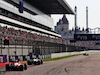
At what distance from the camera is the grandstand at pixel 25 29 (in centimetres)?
3547

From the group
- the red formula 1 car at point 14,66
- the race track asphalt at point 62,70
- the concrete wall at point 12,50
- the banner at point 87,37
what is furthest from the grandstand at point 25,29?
the banner at point 87,37

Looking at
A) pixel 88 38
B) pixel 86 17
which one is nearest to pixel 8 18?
pixel 88 38

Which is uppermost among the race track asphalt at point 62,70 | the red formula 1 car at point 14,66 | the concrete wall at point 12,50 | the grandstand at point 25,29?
the grandstand at point 25,29

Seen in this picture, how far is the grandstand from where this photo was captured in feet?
116

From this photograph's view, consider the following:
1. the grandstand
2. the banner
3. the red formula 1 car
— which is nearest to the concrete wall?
the grandstand

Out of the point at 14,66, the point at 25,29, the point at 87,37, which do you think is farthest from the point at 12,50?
the point at 87,37

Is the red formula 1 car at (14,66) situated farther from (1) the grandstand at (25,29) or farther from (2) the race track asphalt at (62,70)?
(1) the grandstand at (25,29)

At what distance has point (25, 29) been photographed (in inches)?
2314

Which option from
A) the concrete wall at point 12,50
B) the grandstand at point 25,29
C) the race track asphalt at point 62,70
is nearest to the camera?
the race track asphalt at point 62,70

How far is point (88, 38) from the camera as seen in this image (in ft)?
481

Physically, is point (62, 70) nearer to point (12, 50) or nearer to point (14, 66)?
point (14, 66)

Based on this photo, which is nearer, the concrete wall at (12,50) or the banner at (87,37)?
the concrete wall at (12,50)

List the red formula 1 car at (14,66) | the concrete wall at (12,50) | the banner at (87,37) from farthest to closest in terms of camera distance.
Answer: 1. the banner at (87,37)
2. the concrete wall at (12,50)
3. the red formula 1 car at (14,66)

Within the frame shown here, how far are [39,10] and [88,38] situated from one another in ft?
257
